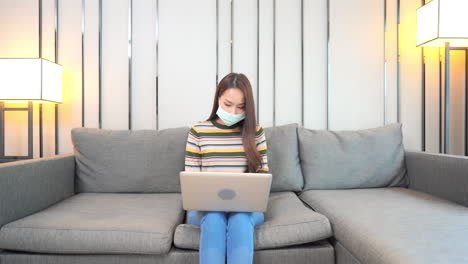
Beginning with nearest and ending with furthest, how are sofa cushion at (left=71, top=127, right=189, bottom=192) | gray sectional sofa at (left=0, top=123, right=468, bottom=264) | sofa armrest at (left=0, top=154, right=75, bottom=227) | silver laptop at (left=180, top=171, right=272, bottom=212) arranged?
silver laptop at (left=180, top=171, right=272, bottom=212), gray sectional sofa at (left=0, top=123, right=468, bottom=264), sofa armrest at (left=0, top=154, right=75, bottom=227), sofa cushion at (left=71, top=127, right=189, bottom=192)

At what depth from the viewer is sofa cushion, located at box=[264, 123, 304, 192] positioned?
2.00m

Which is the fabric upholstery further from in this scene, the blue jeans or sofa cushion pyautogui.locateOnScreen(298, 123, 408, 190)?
sofa cushion pyautogui.locateOnScreen(298, 123, 408, 190)

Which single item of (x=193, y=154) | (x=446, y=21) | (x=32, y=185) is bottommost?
(x=32, y=185)

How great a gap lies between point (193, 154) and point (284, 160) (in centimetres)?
64

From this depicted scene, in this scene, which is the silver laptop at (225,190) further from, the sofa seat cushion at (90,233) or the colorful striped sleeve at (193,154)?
the colorful striped sleeve at (193,154)

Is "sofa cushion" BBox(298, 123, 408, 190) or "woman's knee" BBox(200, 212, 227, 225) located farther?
"sofa cushion" BBox(298, 123, 408, 190)

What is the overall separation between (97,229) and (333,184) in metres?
1.34

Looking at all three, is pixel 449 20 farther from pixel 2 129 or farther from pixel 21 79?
pixel 2 129

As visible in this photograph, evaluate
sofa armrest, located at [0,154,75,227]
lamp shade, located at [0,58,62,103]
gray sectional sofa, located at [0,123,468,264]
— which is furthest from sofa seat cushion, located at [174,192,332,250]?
lamp shade, located at [0,58,62,103]

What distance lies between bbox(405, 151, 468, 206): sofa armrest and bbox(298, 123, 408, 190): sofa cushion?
3.0 inches

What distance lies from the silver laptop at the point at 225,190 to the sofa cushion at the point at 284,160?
2.42ft

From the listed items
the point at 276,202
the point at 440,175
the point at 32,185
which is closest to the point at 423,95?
the point at 440,175

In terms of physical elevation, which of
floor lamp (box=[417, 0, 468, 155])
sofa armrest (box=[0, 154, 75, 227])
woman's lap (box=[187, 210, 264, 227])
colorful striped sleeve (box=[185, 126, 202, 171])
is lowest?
woman's lap (box=[187, 210, 264, 227])

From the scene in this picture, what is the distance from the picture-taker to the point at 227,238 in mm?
1252
